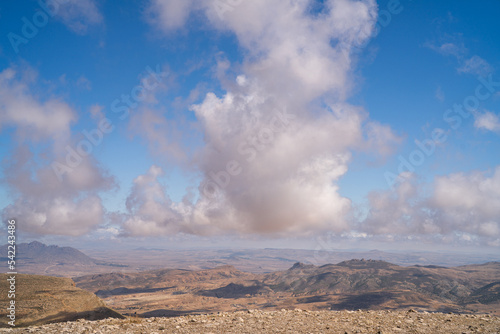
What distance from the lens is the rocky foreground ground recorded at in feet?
46.3

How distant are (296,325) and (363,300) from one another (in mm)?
165040

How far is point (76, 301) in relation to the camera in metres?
42.6

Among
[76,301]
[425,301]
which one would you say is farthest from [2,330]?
[425,301]

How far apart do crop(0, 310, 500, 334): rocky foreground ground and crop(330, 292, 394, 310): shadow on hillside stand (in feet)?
Answer: 467

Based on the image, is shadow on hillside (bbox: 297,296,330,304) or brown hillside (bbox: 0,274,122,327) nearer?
brown hillside (bbox: 0,274,122,327)

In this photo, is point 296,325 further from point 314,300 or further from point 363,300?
point 314,300

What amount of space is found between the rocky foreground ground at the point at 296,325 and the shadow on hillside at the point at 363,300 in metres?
142

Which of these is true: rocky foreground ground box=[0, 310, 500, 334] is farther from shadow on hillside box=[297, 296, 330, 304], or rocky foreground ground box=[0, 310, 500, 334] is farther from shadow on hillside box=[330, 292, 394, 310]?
shadow on hillside box=[297, 296, 330, 304]

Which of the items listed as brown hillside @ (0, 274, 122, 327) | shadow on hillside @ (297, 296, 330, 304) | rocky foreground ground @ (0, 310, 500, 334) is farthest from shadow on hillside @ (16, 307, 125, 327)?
shadow on hillside @ (297, 296, 330, 304)

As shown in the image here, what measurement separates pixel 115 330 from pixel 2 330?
5.86m

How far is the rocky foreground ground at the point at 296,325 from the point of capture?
46.3 ft

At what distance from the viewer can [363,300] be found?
155250 millimetres

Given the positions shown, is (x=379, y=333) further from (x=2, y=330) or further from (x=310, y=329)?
(x=2, y=330)

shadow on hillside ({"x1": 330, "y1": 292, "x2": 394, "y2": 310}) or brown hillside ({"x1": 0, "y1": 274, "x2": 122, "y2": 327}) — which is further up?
brown hillside ({"x1": 0, "y1": 274, "x2": 122, "y2": 327})
